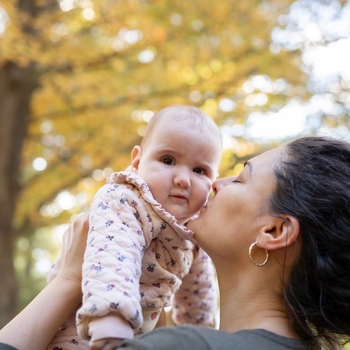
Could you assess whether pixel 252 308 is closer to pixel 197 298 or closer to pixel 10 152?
pixel 197 298

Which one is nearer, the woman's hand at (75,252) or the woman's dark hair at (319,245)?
the woman's dark hair at (319,245)

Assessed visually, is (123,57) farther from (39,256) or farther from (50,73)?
(39,256)

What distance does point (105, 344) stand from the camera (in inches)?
52.6

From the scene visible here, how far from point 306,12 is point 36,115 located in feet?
10.7

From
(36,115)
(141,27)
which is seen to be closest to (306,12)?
(141,27)

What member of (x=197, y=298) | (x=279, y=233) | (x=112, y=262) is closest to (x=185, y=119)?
(x=279, y=233)

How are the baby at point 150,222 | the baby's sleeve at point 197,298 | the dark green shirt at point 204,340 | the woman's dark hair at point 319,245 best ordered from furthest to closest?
the baby's sleeve at point 197,298
the woman's dark hair at point 319,245
the baby at point 150,222
the dark green shirt at point 204,340

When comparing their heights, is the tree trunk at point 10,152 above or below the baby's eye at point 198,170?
below

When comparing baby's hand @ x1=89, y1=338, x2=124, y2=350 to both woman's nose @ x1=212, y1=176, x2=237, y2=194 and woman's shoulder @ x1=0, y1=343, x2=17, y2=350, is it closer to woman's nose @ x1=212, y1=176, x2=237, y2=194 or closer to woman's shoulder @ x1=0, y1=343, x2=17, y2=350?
woman's shoulder @ x1=0, y1=343, x2=17, y2=350

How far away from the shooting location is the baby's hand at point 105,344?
133 centimetres

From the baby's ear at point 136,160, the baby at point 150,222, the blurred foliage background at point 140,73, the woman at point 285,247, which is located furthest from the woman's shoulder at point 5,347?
the blurred foliage background at point 140,73

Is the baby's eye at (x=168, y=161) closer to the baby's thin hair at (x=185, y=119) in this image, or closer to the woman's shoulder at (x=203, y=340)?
the baby's thin hair at (x=185, y=119)

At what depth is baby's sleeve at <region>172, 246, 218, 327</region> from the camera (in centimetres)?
220

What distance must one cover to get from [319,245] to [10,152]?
522cm
